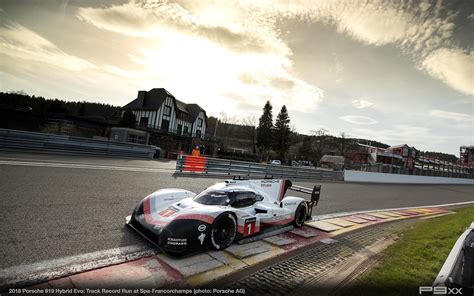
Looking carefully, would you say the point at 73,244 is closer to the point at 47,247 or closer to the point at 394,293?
the point at 47,247

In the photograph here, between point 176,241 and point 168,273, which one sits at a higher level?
point 176,241

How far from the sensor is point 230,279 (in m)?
3.86

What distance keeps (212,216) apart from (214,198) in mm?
923

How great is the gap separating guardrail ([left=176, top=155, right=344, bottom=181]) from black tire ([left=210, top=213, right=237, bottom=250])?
1043 cm

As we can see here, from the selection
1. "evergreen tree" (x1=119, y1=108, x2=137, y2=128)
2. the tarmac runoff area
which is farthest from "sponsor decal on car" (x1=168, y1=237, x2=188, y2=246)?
"evergreen tree" (x1=119, y1=108, x2=137, y2=128)

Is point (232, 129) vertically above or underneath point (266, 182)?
above

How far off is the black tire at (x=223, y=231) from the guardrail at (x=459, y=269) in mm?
3143

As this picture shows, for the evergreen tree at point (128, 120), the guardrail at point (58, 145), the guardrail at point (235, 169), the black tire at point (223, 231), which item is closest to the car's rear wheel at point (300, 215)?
the black tire at point (223, 231)

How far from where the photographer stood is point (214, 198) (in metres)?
5.57

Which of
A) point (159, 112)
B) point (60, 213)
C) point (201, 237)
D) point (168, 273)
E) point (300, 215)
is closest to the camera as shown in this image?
point (168, 273)

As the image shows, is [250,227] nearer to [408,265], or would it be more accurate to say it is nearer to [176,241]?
[176,241]

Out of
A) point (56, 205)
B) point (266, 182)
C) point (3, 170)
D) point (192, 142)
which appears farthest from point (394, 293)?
point (192, 142)

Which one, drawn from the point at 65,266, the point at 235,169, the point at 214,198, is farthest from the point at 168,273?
the point at 235,169

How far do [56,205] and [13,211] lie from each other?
83 centimetres
